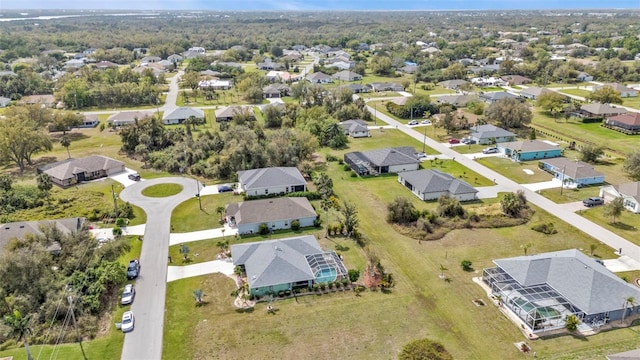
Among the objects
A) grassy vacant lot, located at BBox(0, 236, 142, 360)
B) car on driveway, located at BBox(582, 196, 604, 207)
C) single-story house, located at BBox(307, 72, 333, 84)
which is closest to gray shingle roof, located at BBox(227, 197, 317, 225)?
grassy vacant lot, located at BBox(0, 236, 142, 360)

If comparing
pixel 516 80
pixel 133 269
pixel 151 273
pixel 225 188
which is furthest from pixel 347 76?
pixel 133 269

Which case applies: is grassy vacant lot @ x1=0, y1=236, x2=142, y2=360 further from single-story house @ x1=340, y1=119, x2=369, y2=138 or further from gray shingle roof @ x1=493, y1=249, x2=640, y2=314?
single-story house @ x1=340, y1=119, x2=369, y2=138

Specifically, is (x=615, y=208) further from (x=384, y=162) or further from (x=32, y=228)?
(x=32, y=228)

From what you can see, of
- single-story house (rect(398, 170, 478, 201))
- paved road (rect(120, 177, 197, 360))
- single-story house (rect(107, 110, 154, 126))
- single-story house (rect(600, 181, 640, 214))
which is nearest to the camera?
paved road (rect(120, 177, 197, 360))

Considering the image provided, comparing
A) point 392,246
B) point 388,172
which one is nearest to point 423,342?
point 392,246

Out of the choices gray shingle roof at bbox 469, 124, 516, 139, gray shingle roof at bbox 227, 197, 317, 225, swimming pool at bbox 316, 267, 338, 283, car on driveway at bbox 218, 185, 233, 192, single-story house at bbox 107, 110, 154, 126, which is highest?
single-story house at bbox 107, 110, 154, 126
